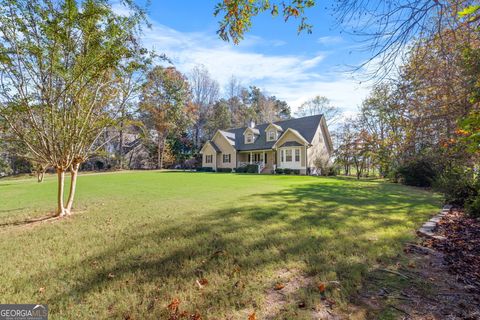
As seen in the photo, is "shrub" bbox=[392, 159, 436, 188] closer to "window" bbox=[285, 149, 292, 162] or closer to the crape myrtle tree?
"window" bbox=[285, 149, 292, 162]

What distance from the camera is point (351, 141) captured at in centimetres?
2650

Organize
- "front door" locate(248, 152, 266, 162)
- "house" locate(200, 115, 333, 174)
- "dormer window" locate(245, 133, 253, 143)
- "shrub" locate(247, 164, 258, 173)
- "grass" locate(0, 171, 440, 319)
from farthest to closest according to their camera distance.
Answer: "dormer window" locate(245, 133, 253, 143) < "front door" locate(248, 152, 266, 162) < "shrub" locate(247, 164, 258, 173) < "house" locate(200, 115, 333, 174) < "grass" locate(0, 171, 440, 319)

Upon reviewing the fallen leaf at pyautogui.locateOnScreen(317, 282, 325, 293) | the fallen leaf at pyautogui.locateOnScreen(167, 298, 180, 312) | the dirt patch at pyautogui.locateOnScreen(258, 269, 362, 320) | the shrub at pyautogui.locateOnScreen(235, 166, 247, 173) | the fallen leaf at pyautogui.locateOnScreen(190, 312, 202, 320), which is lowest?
the fallen leaf at pyautogui.locateOnScreen(190, 312, 202, 320)

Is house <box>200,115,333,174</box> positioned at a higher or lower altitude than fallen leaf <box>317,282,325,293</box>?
higher

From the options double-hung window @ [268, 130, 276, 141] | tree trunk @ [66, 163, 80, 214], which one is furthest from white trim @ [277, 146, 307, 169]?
tree trunk @ [66, 163, 80, 214]

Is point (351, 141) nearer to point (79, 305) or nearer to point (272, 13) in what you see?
point (272, 13)

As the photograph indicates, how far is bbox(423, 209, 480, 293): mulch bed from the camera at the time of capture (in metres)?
2.93

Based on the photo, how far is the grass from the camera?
2.49 meters

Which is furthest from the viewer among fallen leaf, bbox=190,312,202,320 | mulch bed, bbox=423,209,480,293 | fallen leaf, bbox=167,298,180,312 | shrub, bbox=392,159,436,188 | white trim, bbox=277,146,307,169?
white trim, bbox=277,146,307,169

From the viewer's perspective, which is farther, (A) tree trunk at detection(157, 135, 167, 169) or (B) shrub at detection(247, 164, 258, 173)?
(A) tree trunk at detection(157, 135, 167, 169)

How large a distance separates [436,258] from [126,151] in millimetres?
40844

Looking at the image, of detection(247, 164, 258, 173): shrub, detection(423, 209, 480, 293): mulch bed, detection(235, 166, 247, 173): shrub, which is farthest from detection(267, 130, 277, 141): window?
detection(423, 209, 480, 293): mulch bed

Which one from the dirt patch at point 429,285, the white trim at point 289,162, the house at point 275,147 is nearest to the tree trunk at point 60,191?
the dirt patch at point 429,285

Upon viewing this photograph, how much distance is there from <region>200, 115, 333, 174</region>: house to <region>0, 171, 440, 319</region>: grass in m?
18.8
